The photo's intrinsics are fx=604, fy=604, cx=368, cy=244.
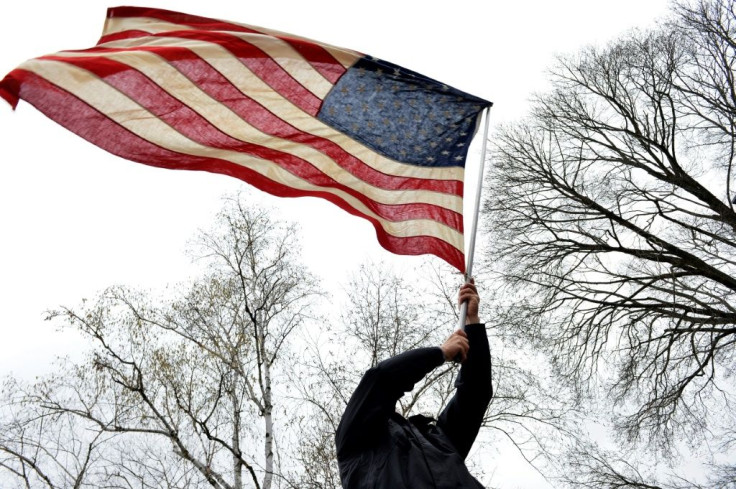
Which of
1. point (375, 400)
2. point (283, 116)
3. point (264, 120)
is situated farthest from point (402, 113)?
point (375, 400)

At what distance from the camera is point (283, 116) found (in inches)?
173

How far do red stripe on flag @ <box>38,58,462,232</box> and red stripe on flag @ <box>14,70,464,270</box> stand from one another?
118mm

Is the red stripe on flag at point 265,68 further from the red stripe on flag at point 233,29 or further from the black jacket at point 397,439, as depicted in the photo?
the black jacket at point 397,439

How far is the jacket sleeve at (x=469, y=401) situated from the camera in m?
3.08

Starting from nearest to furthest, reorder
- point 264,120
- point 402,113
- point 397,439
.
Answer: point 397,439
point 264,120
point 402,113

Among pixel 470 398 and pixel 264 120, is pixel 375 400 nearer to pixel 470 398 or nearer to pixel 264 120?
pixel 470 398

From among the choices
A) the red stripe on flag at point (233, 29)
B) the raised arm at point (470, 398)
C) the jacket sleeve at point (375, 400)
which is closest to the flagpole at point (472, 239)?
the raised arm at point (470, 398)

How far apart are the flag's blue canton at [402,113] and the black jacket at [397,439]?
2084mm

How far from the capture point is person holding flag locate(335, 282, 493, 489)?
261 centimetres

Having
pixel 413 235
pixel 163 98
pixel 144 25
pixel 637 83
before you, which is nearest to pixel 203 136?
pixel 163 98

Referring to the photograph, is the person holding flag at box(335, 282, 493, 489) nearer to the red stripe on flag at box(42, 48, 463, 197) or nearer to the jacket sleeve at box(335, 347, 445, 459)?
the jacket sleeve at box(335, 347, 445, 459)

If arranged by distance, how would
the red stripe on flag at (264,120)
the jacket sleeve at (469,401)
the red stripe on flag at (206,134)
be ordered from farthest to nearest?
the red stripe on flag at (264,120), the red stripe on flag at (206,134), the jacket sleeve at (469,401)

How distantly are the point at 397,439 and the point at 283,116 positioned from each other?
2.58 meters

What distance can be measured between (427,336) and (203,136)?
34.4ft
